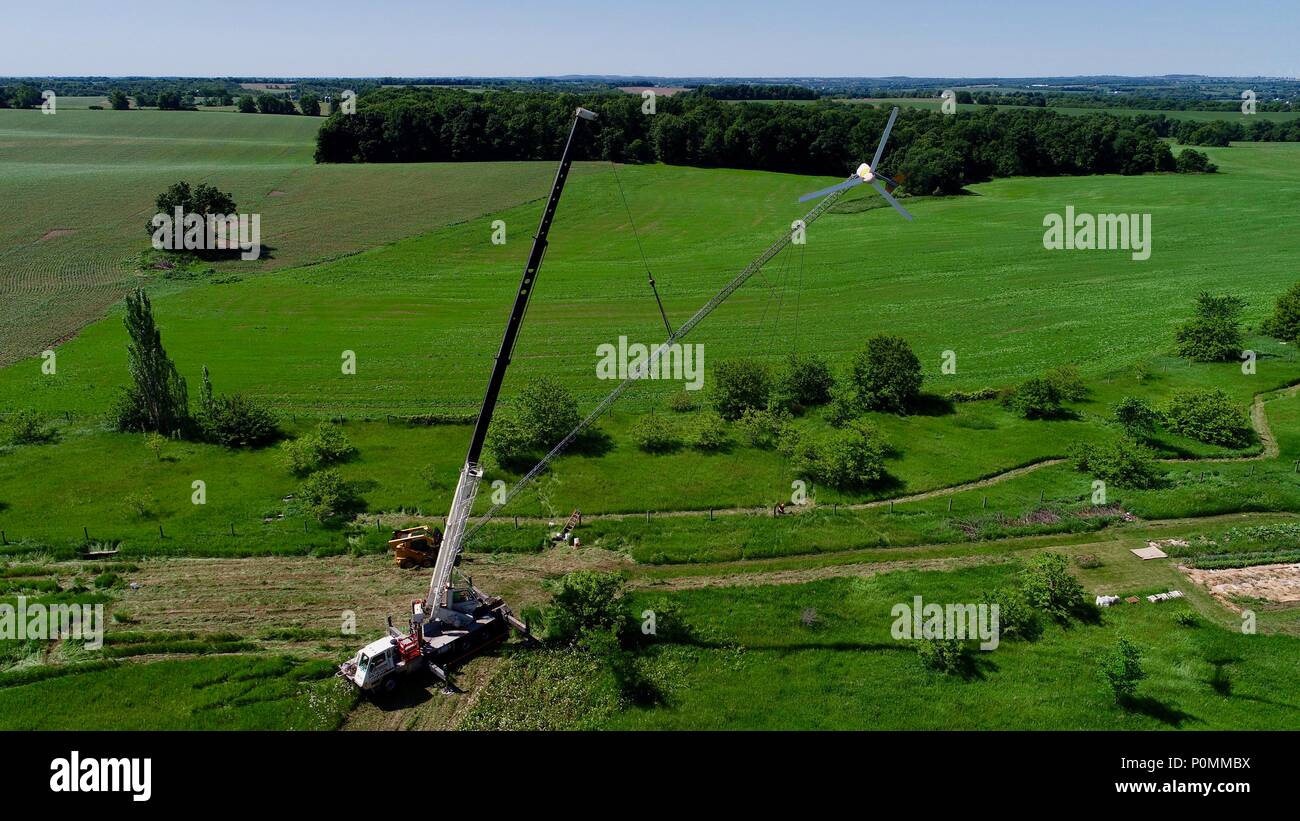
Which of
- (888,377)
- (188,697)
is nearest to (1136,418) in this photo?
(888,377)

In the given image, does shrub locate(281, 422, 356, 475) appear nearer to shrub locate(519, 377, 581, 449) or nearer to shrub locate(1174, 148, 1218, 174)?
shrub locate(519, 377, 581, 449)

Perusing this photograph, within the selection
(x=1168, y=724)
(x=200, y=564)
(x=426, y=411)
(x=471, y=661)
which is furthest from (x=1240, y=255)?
(x=200, y=564)

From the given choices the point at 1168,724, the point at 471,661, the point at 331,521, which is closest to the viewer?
the point at 1168,724

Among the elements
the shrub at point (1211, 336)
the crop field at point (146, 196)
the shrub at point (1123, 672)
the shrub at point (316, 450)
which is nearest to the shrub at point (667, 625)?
the shrub at point (1123, 672)

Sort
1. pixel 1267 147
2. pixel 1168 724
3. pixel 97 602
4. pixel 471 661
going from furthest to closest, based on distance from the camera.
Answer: pixel 1267 147
pixel 97 602
pixel 471 661
pixel 1168 724

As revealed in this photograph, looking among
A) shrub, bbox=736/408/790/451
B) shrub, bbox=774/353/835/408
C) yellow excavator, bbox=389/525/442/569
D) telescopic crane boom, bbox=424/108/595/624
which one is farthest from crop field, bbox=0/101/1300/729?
telescopic crane boom, bbox=424/108/595/624

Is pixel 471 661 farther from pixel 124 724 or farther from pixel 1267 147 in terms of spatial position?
pixel 1267 147

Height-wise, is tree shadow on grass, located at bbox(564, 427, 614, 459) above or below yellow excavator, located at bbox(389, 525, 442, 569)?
above
